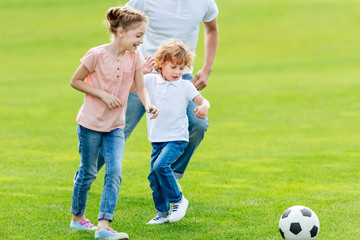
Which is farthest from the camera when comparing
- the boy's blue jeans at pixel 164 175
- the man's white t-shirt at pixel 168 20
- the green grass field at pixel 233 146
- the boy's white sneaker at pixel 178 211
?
the man's white t-shirt at pixel 168 20

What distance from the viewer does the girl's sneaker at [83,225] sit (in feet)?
20.2

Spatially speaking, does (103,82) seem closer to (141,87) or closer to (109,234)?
(141,87)

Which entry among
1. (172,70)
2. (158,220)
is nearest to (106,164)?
(158,220)

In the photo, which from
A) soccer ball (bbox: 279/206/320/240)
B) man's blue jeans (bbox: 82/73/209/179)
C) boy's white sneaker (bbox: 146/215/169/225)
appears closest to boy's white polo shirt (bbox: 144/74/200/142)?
man's blue jeans (bbox: 82/73/209/179)

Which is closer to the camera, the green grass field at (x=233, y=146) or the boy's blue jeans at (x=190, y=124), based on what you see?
the green grass field at (x=233, y=146)

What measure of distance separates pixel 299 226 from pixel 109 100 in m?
2.07

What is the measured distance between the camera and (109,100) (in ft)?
19.0

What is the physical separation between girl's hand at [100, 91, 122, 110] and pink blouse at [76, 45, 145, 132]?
4.4 inches

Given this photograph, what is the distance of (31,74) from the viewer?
25.2 m

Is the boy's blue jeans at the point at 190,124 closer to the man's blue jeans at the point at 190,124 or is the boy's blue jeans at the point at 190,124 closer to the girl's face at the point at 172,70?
the man's blue jeans at the point at 190,124

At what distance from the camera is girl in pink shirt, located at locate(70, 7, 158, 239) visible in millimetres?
5785

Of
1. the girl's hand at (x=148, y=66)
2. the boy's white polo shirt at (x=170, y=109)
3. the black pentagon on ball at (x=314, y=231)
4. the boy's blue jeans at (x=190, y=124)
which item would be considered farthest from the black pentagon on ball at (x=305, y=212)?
the girl's hand at (x=148, y=66)

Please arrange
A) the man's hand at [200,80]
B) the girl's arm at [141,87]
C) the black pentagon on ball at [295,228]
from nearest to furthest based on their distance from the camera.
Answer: the black pentagon on ball at [295,228] < the girl's arm at [141,87] < the man's hand at [200,80]

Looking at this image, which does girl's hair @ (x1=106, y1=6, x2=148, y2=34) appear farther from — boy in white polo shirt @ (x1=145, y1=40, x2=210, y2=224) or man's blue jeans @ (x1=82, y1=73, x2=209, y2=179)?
man's blue jeans @ (x1=82, y1=73, x2=209, y2=179)
